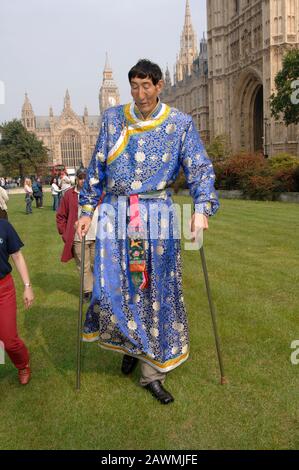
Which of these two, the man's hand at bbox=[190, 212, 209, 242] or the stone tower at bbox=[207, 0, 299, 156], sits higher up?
the stone tower at bbox=[207, 0, 299, 156]

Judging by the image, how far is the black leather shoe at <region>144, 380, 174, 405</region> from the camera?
3518 mm

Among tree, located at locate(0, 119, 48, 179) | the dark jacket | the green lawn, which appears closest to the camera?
the green lawn

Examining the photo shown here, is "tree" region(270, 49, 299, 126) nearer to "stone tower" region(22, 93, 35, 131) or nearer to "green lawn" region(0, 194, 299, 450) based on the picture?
"green lawn" region(0, 194, 299, 450)

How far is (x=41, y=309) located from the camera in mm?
6168

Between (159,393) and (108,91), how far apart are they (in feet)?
445

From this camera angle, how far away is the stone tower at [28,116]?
422 ft

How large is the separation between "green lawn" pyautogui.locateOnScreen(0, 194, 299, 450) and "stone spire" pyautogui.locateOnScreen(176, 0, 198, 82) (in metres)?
81.5

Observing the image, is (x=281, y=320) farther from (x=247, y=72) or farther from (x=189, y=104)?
(x=189, y=104)

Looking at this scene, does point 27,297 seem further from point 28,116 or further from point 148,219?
point 28,116

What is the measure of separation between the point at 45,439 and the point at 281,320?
10.4 ft

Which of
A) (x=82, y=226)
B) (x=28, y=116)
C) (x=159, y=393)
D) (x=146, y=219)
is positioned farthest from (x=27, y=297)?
(x=28, y=116)

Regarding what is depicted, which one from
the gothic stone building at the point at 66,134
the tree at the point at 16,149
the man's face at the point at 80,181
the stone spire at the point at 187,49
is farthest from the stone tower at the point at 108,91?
the man's face at the point at 80,181

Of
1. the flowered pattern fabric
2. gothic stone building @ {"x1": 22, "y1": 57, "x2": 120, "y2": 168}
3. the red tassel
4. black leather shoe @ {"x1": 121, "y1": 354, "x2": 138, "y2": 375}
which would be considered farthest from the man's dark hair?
gothic stone building @ {"x1": 22, "y1": 57, "x2": 120, "y2": 168}
